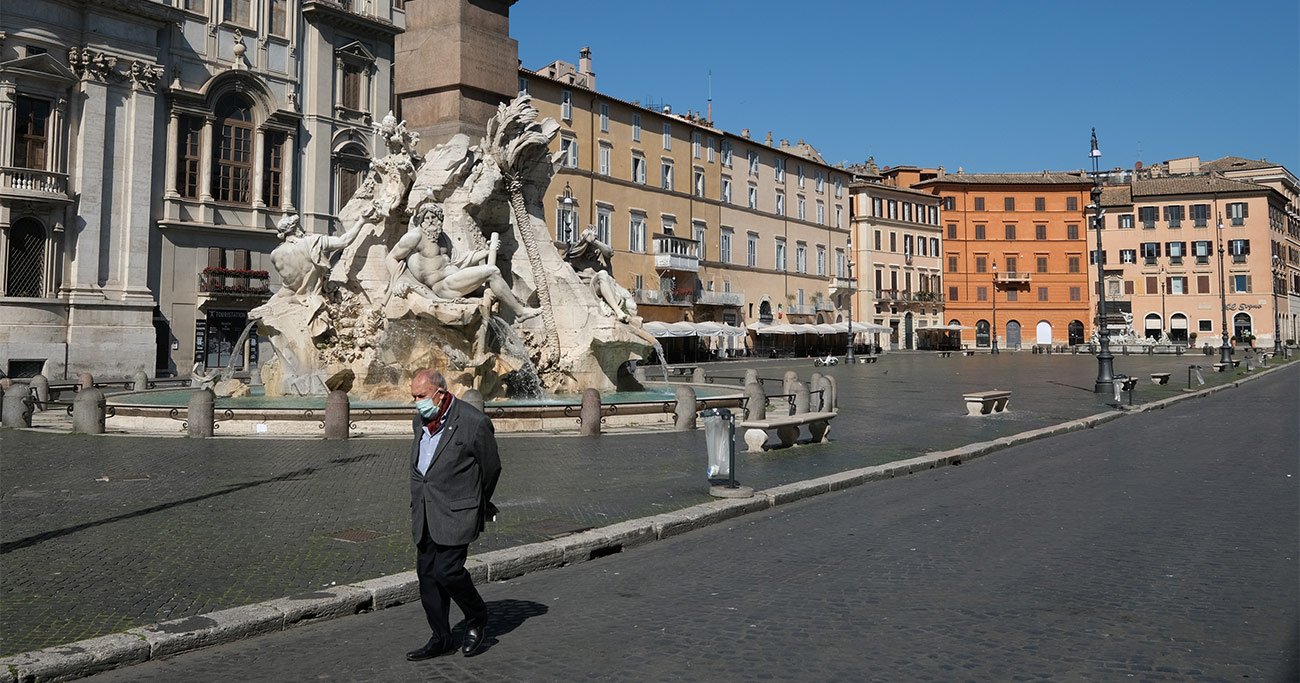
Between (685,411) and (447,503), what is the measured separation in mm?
10091

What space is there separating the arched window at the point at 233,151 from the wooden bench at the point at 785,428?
101ft

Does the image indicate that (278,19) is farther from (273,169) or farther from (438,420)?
(438,420)

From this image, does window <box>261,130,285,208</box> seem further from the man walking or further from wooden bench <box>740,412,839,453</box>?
the man walking

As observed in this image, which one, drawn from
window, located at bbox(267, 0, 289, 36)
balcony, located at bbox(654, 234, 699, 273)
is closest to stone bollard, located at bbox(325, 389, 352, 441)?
window, located at bbox(267, 0, 289, 36)

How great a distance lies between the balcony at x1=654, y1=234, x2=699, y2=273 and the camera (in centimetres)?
5622

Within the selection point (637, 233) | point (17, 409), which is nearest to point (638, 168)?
point (637, 233)

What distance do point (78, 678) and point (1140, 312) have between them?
8999 cm

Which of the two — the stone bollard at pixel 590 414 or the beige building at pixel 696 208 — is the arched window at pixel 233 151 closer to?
the beige building at pixel 696 208

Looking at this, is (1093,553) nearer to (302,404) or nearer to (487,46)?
(302,404)

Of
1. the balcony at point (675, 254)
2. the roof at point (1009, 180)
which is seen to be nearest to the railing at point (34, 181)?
the balcony at point (675, 254)

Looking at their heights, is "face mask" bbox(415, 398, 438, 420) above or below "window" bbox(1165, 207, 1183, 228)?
below

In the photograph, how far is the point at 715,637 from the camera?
4.77 meters

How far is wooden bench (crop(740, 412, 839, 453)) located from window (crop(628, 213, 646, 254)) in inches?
1681

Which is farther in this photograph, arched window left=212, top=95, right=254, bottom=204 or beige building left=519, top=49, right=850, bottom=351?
beige building left=519, top=49, right=850, bottom=351
